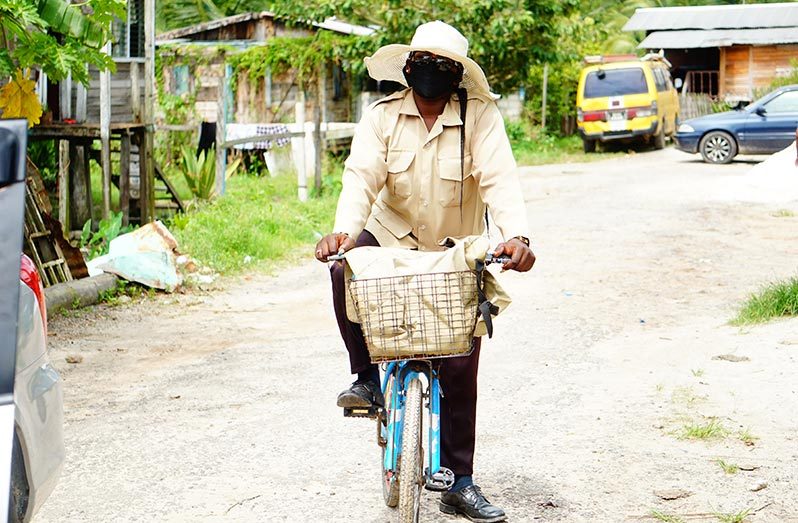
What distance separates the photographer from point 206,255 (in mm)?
12312

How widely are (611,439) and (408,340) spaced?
227cm

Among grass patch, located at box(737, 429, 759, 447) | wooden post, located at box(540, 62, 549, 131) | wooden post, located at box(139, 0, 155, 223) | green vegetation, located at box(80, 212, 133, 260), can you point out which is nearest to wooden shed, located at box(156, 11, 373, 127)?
wooden post, located at box(540, 62, 549, 131)

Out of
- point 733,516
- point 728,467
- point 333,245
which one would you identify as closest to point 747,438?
point 728,467

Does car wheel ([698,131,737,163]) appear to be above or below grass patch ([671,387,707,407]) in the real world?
above

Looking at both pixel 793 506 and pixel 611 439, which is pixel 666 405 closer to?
pixel 611 439

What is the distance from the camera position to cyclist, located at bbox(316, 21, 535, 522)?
4.65 meters

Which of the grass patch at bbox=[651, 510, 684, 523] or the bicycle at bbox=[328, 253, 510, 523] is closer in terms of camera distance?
the bicycle at bbox=[328, 253, 510, 523]

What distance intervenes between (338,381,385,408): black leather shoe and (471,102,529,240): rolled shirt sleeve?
2.76 feet

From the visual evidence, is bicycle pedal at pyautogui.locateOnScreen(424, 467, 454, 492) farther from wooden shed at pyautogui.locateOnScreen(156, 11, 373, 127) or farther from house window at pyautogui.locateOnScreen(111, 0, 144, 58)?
wooden shed at pyautogui.locateOnScreen(156, 11, 373, 127)

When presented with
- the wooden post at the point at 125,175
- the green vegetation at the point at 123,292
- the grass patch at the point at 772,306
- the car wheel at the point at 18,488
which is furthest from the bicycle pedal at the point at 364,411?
the wooden post at the point at 125,175

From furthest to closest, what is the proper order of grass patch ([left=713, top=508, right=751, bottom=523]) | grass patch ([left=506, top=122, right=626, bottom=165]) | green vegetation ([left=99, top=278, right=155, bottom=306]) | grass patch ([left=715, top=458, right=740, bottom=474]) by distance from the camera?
grass patch ([left=506, top=122, right=626, bottom=165])
green vegetation ([left=99, top=278, right=155, bottom=306])
grass patch ([left=715, top=458, right=740, bottom=474])
grass patch ([left=713, top=508, right=751, bottom=523])

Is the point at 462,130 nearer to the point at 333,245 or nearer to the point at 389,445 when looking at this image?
the point at 333,245

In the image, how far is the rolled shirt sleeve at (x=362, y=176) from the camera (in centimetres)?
459

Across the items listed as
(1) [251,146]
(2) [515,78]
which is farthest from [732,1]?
(1) [251,146]
